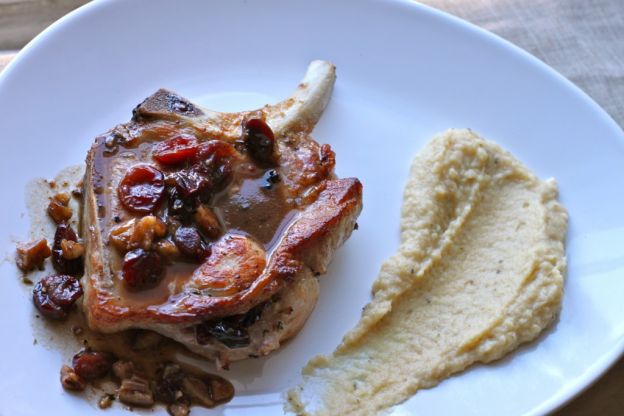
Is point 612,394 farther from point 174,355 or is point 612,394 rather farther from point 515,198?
point 174,355

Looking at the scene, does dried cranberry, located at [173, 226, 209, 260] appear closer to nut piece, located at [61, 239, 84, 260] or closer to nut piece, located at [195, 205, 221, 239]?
nut piece, located at [195, 205, 221, 239]

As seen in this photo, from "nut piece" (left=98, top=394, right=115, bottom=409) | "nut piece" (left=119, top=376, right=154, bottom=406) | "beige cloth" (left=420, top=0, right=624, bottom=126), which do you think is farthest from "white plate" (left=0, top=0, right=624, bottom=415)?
"beige cloth" (left=420, top=0, right=624, bottom=126)

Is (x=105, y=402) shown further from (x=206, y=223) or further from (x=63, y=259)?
(x=206, y=223)

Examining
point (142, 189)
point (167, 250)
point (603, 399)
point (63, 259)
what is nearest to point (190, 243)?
point (167, 250)

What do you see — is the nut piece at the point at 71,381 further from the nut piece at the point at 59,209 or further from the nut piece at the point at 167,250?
the nut piece at the point at 59,209

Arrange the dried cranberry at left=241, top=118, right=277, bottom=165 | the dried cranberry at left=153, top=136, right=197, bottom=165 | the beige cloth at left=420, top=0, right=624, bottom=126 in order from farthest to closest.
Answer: the beige cloth at left=420, top=0, right=624, bottom=126, the dried cranberry at left=241, top=118, right=277, bottom=165, the dried cranberry at left=153, top=136, right=197, bottom=165

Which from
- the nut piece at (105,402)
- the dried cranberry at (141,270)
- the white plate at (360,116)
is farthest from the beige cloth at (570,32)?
the nut piece at (105,402)

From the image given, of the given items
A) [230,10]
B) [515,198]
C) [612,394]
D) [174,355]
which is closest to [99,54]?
[230,10]
